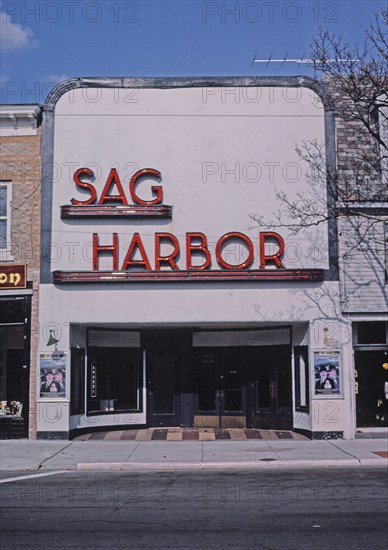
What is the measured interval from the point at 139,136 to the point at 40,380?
283 inches

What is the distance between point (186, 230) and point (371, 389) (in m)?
6.70

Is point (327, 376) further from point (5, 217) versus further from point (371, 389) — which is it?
point (5, 217)

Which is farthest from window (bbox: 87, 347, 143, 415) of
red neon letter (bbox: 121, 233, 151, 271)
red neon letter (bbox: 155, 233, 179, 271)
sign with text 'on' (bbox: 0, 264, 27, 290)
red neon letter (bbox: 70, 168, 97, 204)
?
red neon letter (bbox: 70, 168, 97, 204)

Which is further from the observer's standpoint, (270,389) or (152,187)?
A: (270,389)

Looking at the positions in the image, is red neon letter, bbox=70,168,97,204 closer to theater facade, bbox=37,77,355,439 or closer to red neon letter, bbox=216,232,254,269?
theater facade, bbox=37,77,355,439

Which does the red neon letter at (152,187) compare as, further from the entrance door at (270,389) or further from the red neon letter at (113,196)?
the entrance door at (270,389)

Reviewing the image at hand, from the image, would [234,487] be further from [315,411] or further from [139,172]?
[139,172]

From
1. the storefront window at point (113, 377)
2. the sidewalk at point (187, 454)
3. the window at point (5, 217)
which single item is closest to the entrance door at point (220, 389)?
the storefront window at point (113, 377)

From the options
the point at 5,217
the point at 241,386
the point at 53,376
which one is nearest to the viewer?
the point at 53,376

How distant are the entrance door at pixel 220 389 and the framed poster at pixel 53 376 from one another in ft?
14.2

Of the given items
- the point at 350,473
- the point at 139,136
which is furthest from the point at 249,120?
the point at 350,473

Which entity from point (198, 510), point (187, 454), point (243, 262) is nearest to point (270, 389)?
point (243, 262)

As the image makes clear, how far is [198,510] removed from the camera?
34.1ft

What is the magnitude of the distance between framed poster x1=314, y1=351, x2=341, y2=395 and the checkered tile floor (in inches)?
57.9
